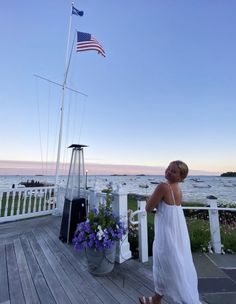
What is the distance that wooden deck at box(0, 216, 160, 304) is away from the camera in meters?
1.92

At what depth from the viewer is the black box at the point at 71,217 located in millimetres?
3458

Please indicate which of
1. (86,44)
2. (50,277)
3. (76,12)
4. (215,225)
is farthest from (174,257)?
(76,12)

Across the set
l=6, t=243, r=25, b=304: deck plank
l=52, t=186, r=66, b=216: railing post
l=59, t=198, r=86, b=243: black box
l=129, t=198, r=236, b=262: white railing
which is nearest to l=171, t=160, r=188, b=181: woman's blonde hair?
l=129, t=198, r=236, b=262: white railing

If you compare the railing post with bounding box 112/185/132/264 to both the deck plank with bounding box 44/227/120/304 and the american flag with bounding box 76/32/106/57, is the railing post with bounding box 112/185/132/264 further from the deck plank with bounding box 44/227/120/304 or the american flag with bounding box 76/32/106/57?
the american flag with bounding box 76/32/106/57

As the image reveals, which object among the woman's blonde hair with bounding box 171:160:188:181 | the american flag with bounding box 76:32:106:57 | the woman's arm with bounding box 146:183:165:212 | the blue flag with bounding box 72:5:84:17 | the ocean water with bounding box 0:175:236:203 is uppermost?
the blue flag with bounding box 72:5:84:17

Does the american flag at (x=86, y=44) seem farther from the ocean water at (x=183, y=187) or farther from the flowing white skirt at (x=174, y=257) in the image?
the flowing white skirt at (x=174, y=257)

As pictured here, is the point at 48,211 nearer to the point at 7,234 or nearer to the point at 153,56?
the point at 7,234

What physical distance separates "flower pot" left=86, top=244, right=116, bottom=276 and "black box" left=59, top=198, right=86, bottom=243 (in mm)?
1118

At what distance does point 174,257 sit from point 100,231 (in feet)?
3.47

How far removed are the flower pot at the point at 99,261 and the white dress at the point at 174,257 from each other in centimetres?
95

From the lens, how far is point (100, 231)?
2336 millimetres

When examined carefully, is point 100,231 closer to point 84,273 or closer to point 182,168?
point 84,273

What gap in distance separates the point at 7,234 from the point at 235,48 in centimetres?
873

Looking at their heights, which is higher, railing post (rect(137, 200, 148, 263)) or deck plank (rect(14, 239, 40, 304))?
railing post (rect(137, 200, 148, 263))
